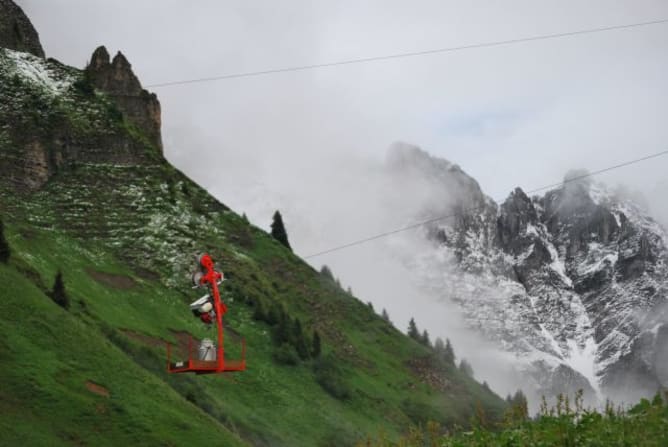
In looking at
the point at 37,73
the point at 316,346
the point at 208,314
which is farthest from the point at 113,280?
the point at 208,314

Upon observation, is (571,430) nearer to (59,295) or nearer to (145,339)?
(59,295)

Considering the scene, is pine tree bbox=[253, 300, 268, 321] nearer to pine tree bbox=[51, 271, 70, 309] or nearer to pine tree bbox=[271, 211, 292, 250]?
pine tree bbox=[51, 271, 70, 309]

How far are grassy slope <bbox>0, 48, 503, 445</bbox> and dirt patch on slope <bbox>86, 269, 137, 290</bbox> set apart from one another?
17.7 inches

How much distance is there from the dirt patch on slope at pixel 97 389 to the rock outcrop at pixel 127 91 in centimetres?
9987

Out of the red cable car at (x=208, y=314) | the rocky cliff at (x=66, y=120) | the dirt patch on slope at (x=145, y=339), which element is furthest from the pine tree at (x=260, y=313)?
the red cable car at (x=208, y=314)

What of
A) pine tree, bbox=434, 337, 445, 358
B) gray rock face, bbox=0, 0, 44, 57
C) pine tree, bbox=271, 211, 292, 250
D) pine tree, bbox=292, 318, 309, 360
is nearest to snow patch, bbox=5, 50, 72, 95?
gray rock face, bbox=0, 0, 44, 57

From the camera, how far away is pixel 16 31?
14975 centimetres

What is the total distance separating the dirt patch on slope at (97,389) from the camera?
5247 cm

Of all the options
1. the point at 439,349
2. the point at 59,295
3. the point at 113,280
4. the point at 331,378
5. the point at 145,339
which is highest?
the point at 439,349

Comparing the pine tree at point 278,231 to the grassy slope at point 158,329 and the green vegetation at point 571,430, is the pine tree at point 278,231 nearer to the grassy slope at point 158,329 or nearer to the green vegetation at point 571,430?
the grassy slope at point 158,329

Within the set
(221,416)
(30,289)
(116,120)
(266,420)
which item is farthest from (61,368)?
(116,120)

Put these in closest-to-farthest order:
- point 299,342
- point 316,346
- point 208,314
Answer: point 208,314 → point 299,342 → point 316,346

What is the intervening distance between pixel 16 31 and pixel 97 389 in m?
113

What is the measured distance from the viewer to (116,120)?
138 metres
